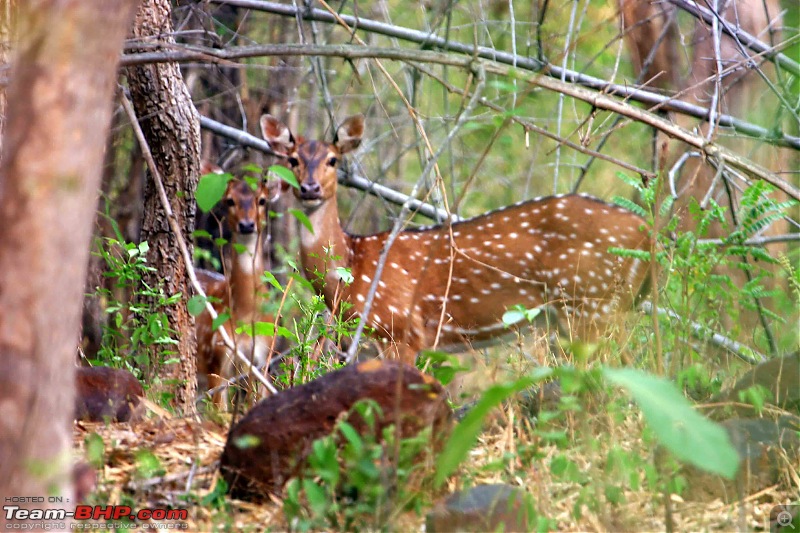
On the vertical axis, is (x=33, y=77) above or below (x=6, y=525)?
above

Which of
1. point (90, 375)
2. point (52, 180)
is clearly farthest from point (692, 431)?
point (90, 375)

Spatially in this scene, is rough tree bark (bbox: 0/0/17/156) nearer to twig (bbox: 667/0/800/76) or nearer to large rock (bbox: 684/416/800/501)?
large rock (bbox: 684/416/800/501)

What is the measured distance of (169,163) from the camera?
520 centimetres

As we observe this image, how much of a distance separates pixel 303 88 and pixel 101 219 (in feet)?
8.89

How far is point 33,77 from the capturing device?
2.22m

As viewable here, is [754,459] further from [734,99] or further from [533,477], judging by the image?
[734,99]

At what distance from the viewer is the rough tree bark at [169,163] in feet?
16.6

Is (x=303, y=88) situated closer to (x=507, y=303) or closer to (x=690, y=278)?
(x=507, y=303)

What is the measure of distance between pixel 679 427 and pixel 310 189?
15.9ft

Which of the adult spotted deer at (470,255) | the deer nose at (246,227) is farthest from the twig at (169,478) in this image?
the deer nose at (246,227)

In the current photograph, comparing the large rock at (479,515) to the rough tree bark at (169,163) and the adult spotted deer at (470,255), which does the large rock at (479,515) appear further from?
the adult spotted deer at (470,255)

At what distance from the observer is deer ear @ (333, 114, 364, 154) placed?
7059mm

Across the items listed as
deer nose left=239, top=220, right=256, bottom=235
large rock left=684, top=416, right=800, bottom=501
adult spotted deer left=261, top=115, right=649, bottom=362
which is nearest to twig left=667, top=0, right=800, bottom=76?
adult spotted deer left=261, top=115, right=649, bottom=362

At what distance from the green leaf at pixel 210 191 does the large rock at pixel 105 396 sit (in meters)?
1.23
